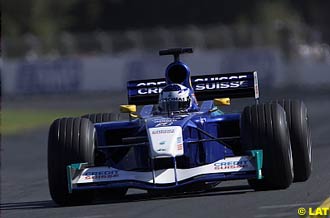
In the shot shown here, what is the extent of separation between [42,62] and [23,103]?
6.75 feet

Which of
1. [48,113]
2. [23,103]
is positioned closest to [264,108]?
[48,113]

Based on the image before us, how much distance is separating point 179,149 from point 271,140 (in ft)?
3.57

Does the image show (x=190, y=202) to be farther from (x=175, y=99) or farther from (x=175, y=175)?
(x=175, y=99)

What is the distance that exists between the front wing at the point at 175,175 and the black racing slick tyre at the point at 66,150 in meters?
0.19

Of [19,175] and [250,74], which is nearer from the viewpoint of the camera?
[250,74]

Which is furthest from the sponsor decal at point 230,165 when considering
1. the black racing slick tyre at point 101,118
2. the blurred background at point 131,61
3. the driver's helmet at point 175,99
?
the blurred background at point 131,61

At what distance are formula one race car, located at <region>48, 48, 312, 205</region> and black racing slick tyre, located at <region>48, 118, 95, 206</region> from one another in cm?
1

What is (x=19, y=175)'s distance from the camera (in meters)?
19.1

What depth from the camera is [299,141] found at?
508 inches

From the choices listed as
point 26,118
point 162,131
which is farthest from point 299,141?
point 26,118

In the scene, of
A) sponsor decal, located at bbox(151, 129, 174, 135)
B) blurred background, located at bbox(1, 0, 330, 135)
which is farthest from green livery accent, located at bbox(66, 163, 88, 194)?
blurred background, located at bbox(1, 0, 330, 135)

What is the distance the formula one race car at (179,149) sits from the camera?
11.9m

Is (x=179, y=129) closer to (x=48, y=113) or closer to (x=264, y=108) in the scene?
(x=264, y=108)

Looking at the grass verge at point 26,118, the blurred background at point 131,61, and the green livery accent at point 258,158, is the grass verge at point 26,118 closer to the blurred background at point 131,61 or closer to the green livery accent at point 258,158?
the blurred background at point 131,61
